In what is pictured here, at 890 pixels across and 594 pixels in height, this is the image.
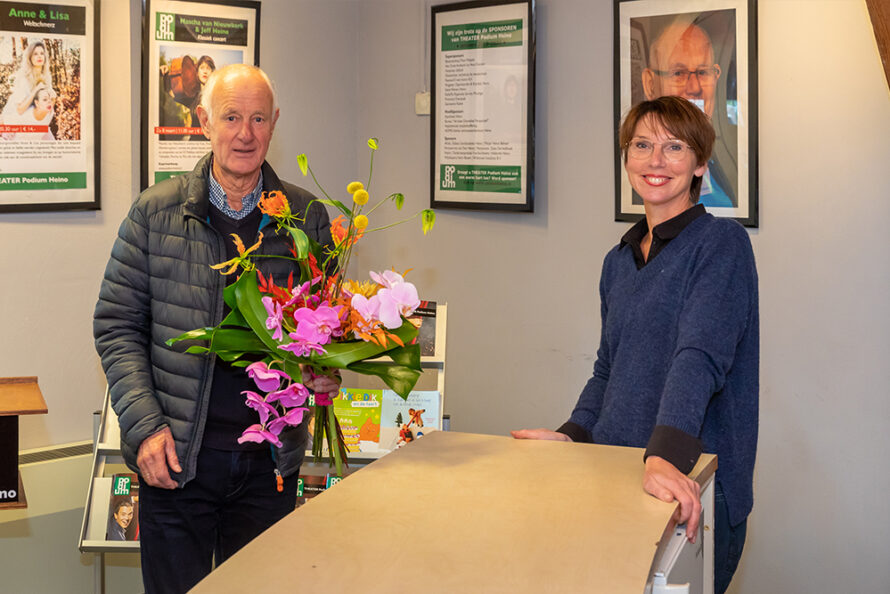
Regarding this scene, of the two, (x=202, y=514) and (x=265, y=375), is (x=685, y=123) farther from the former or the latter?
(x=202, y=514)

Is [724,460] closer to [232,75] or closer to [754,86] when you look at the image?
[232,75]

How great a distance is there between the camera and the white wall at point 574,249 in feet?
9.53

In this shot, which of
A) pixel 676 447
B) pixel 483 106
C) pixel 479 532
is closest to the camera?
pixel 479 532

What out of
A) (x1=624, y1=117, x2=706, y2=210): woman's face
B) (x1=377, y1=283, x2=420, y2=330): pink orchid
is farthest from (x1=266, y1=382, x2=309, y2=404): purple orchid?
(x1=624, y1=117, x2=706, y2=210): woman's face

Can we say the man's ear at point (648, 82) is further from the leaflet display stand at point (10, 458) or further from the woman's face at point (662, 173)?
the leaflet display stand at point (10, 458)

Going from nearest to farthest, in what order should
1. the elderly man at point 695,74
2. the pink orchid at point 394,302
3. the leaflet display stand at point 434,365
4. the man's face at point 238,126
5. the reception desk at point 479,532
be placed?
the reception desk at point 479,532 < the pink orchid at point 394,302 < the man's face at point 238,126 < the leaflet display stand at point 434,365 < the elderly man at point 695,74

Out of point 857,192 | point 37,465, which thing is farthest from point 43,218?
point 857,192

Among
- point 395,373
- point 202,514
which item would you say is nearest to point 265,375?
point 395,373

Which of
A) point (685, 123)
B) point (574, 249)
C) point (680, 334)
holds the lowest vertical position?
point (680, 334)

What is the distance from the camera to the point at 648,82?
10.8 ft

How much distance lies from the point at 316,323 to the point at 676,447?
0.61m

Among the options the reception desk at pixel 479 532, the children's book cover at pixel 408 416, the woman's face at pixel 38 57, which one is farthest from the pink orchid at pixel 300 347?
the woman's face at pixel 38 57

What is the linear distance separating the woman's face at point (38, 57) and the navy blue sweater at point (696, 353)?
2.27 meters

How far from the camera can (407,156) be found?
4.05 meters
